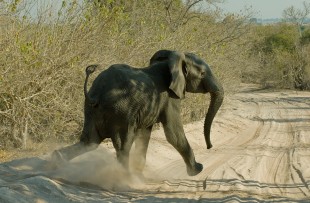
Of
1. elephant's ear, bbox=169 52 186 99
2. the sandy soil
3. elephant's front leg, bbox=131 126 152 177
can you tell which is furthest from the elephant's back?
the sandy soil

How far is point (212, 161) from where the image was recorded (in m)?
11.4

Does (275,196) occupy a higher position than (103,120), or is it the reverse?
(103,120)

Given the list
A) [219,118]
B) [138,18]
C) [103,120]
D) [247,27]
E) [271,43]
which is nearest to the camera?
[103,120]

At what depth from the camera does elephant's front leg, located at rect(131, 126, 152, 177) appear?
358 inches

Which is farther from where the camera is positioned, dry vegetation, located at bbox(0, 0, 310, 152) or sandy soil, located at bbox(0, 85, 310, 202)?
dry vegetation, located at bbox(0, 0, 310, 152)

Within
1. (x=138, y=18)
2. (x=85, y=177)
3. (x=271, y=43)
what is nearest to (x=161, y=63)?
(x=85, y=177)

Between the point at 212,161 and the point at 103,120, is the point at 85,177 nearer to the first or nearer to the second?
the point at 103,120

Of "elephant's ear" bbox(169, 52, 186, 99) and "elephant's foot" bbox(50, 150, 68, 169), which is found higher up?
"elephant's ear" bbox(169, 52, 186, 99)

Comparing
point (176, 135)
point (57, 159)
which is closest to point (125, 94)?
point (176, 135)

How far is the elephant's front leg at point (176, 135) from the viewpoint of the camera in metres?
8.84

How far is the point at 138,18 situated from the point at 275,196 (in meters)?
8.97

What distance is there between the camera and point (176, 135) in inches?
350

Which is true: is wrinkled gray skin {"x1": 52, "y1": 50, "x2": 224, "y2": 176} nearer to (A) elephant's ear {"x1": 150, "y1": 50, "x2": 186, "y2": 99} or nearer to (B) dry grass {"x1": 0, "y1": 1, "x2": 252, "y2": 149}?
(A) elephant's ear {"x1": 150, "y1": 50, "x2": 186, "y2": 99}

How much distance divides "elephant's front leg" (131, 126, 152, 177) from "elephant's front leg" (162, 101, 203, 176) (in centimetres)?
44
